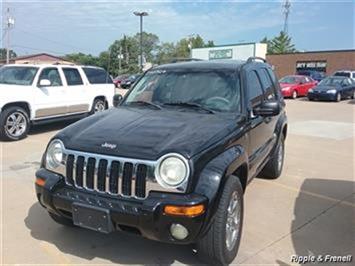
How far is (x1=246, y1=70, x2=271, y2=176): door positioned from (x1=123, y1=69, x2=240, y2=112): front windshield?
25 centimetres

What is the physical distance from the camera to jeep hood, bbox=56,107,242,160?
3406 mm

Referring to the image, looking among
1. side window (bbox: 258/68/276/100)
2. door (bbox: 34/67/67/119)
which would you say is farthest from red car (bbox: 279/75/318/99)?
side window (bbox: 258/68/276/100)

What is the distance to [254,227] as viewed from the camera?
457cm

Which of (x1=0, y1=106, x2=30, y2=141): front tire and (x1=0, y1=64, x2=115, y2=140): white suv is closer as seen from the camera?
(x1=0, y1=106, x2=30, y2=141): front tire

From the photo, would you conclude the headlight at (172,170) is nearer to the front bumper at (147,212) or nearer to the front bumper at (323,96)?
the front bumper at (147,212)

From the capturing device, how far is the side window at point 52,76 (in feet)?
33.6

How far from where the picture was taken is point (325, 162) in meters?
7.88

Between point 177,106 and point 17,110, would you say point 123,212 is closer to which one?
point 177,106

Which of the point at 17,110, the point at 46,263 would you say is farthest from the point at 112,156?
the point at 17,110

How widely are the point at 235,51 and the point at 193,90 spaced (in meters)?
44.7

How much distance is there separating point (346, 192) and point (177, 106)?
312 cm

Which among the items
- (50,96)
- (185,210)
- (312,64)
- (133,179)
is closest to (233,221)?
(185,210)

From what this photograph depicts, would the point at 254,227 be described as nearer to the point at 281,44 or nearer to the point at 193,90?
the point at 193,90

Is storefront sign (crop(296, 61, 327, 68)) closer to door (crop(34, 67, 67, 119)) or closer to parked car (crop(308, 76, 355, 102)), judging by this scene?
parked car (crop(308, 76, 355, 102))
